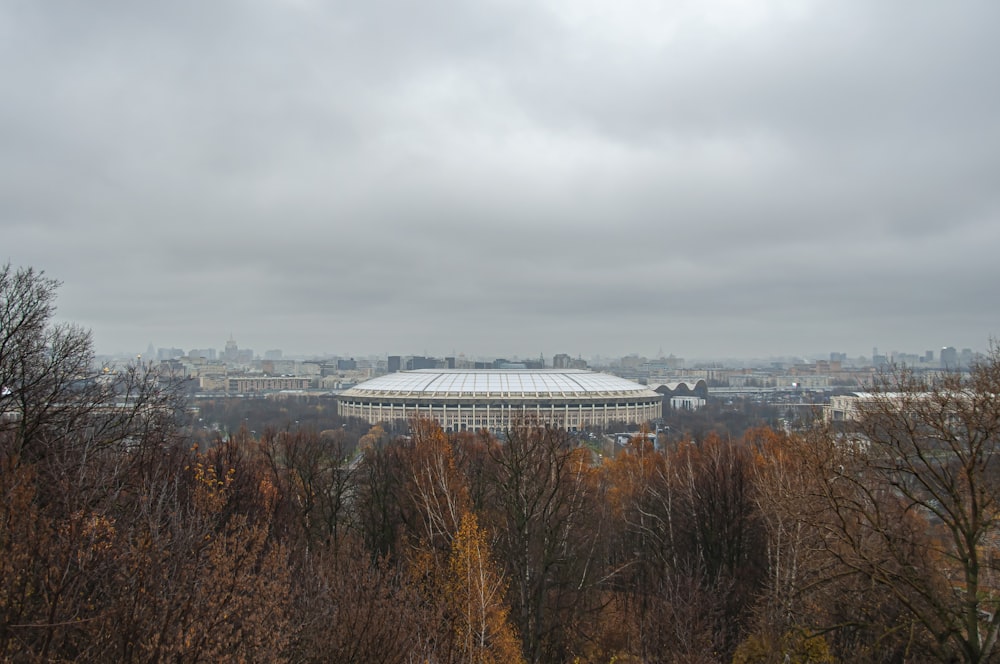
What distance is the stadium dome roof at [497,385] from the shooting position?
83.1 metres

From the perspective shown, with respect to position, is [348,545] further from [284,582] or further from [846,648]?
[846,648]

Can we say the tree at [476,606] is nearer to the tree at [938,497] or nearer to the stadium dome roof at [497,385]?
the tree at [938,497]

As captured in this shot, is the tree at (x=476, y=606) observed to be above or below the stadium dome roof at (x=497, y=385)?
below

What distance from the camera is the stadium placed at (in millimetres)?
80375

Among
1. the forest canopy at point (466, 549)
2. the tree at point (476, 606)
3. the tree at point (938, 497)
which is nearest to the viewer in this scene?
the forest canopy at point (466, 549)

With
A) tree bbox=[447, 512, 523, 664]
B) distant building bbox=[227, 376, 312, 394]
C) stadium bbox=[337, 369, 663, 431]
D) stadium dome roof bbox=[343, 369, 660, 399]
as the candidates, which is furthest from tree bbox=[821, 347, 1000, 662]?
distant building bbox=[227, 376, 312, 394]

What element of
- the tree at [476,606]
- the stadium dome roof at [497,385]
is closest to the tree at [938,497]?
the tree at [476,606]

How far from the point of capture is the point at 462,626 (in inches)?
579

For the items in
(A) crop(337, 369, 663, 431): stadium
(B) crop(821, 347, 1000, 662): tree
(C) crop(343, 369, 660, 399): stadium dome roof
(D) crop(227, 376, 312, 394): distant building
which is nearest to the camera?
(B) crop(821, 347, 1000, 662): tree

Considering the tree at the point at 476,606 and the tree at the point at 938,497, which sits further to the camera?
the tree at the point at 476,606

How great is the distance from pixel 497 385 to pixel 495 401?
6.49 metres

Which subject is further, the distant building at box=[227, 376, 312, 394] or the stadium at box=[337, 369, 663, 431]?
the distant building at box=[227, 376, 312, 394]

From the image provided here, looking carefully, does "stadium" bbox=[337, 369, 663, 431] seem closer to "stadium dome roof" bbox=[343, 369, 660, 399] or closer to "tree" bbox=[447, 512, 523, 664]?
"stadium dome roof" bbox=[343, 369, 660, 399]

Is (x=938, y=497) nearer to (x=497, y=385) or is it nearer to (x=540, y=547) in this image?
(x=540, y=547)
